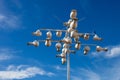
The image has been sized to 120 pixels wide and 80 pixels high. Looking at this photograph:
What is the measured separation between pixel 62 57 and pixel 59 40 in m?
1.23

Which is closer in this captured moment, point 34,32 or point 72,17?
point 72,17

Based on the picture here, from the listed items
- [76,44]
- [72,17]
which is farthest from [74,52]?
[72,17]

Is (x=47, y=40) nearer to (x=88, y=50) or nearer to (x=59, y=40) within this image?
(x=59, y=40)

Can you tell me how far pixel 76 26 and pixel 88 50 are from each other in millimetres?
2947

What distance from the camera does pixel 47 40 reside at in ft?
76.9

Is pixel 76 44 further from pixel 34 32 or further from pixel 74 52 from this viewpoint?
pixel 34 32

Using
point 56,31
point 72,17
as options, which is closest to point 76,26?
point 72,17

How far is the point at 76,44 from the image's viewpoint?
23.4 m

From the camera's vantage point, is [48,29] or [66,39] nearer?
[66,39]

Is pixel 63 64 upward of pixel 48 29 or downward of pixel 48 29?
downward

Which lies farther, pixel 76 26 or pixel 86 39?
pixel 86 39

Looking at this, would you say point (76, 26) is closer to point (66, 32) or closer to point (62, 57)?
point (66, 32)

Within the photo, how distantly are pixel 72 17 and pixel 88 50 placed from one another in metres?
3.23

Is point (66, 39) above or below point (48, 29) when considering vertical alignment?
below
